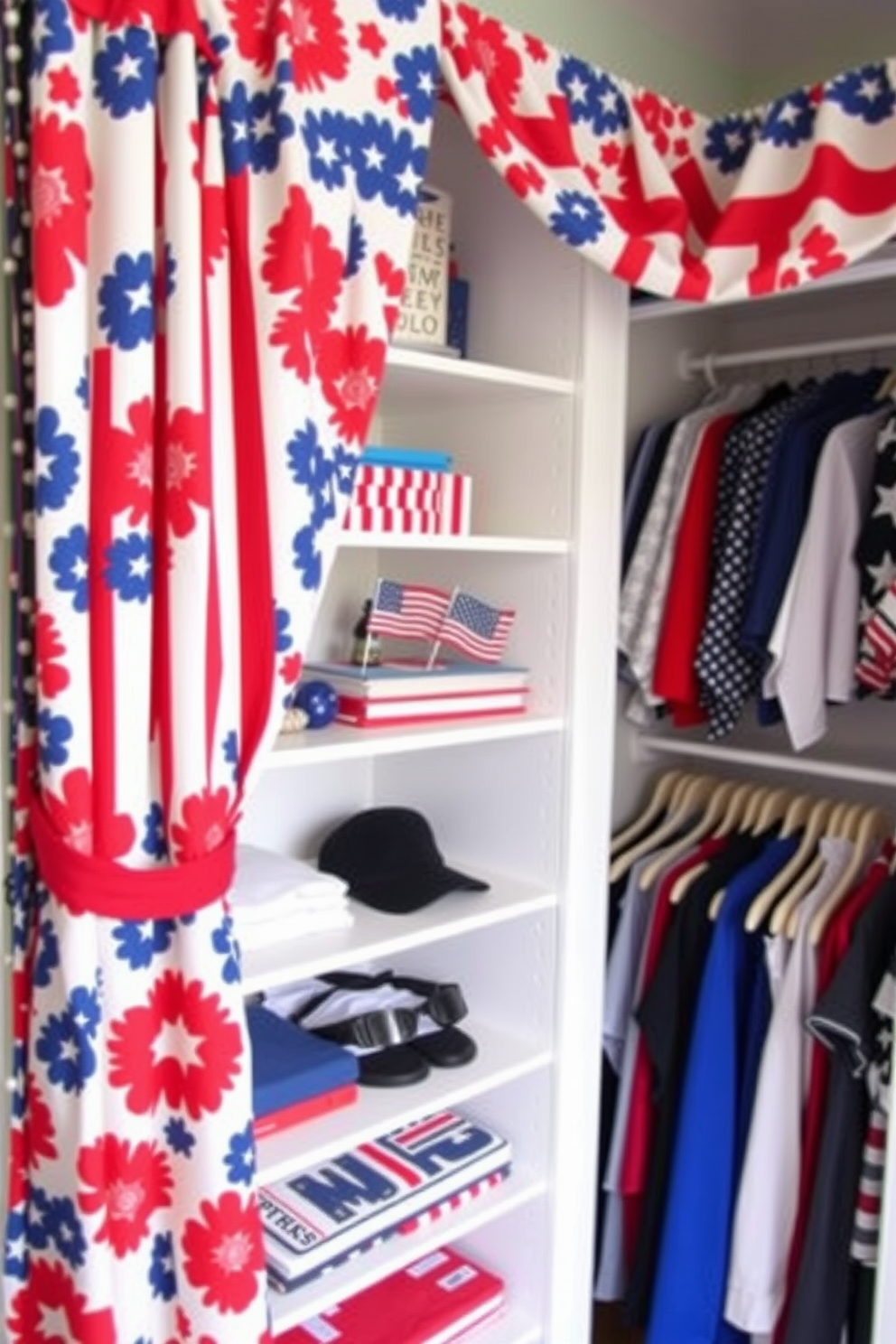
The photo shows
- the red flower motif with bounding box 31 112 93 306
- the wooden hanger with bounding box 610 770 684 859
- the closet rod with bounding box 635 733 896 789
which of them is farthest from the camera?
the wooden hanger with bounding box 610 770 684 859

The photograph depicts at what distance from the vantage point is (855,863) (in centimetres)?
190

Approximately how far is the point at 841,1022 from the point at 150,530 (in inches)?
48.2

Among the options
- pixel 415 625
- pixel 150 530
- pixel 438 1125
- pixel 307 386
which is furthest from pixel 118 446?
pixel 438 1125

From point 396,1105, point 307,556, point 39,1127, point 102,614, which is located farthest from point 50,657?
point 396,1105

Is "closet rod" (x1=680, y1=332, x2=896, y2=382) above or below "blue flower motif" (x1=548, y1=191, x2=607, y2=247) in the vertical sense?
below

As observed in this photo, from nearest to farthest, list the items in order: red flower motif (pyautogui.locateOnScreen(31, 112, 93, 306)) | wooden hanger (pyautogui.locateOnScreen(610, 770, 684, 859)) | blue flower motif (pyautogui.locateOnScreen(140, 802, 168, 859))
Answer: red flower motif (pyautogui.locateOnScreen(31, 112, 93, 306))
blue flower motif (pyautogui.locateOnScreen(140, 802, 168, 859))
wooden hanger (pyautogui.locateOnScreen(610, 770, 684, 859))

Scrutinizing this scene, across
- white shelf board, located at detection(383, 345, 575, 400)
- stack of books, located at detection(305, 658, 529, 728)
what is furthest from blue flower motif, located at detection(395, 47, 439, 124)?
stack of books, located at detection(305, 658, 529, 728)

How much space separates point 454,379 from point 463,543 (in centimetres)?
24

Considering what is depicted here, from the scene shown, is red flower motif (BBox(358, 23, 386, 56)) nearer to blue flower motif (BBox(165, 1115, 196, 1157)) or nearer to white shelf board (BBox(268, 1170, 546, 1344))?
blue flower motif (BBox(165, 1115, 196, 1157))

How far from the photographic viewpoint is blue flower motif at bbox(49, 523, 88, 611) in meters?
1.07

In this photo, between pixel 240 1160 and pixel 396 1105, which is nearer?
pixel 240 1160

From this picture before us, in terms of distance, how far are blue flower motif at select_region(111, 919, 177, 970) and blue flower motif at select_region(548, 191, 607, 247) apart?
97 centimetres

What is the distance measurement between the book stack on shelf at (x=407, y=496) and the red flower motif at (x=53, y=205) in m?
0.44

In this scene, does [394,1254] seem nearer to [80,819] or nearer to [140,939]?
[140,939]
